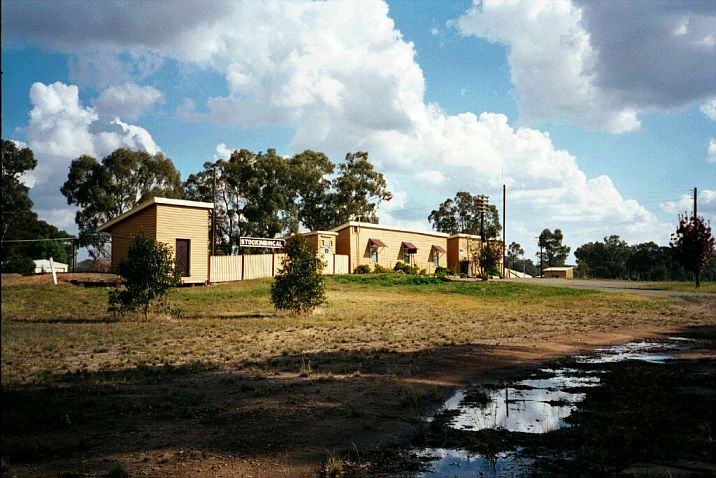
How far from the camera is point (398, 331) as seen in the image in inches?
736

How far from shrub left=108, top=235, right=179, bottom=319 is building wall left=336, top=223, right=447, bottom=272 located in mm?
27252

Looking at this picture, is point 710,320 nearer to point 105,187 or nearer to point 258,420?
point 258,420

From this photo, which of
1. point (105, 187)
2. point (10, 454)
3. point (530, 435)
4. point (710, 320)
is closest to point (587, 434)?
point (530, 435)

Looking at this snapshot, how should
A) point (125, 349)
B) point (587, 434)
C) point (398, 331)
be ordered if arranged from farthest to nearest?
1. point (398, 331)
2. point (125, 349)
3. point (587, 434)

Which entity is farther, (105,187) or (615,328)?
(105,187)

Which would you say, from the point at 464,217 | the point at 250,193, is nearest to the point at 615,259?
the point at 464,217

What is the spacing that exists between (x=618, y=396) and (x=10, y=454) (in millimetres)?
8655

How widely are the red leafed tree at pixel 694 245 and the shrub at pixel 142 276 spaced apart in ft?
126

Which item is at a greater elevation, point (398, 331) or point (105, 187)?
point (105, 187)

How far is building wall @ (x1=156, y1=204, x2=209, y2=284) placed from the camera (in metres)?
29.9

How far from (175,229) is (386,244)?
74.8 ft

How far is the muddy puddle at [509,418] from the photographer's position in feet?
21.0

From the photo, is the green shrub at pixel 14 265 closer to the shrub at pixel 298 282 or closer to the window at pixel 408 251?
the shrub at pixel 298 282

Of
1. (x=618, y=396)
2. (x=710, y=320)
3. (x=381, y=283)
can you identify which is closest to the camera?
(x=618, y=396)
